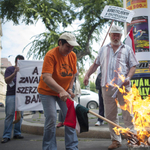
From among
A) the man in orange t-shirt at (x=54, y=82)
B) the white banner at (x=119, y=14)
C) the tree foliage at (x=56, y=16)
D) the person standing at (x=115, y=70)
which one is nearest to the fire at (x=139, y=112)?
the person standing at (x=115, y=70)

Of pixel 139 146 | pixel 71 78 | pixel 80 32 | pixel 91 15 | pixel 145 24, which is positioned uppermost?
pixel 91 15

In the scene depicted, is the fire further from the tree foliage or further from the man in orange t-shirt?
the tree foliage

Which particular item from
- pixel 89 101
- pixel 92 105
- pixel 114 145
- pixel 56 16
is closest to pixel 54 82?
pixel 114 145

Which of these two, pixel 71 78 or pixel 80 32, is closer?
pixel 71 78

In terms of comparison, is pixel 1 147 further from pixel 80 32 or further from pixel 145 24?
pixel 80 32

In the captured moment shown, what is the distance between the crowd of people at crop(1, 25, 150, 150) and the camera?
3143 mm

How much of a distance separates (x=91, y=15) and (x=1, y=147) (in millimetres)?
17619

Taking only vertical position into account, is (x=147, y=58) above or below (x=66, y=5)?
below

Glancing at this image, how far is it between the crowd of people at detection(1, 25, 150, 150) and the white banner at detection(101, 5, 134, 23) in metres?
1.82

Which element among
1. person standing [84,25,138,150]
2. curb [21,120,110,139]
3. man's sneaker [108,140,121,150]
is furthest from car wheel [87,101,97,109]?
man's sneaker [108,140,121,150]

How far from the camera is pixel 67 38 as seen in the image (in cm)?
311

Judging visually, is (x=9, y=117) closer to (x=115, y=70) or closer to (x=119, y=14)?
(x=115, y=70)

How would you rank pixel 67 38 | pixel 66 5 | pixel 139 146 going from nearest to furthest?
pixel 139 146 < pixel 67 38 < pixel 66 5

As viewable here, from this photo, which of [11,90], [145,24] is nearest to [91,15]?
[145,24]
